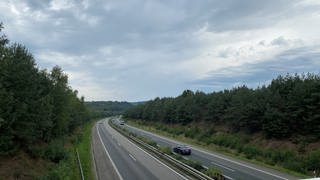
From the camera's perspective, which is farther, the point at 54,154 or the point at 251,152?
the point at 251,152

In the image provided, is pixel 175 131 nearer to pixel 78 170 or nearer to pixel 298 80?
pixel 298 80

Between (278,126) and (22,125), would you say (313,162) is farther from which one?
(22,125)

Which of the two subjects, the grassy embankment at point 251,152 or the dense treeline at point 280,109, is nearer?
the grassy embankment at point 251,152

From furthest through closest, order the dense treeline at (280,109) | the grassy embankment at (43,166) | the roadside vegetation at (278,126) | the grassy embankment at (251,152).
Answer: the dense treeline at (280,109)
the roadside vegetation at (278,126)
the grassy embankment at (251,152)
the grassy embankment at (43,166)

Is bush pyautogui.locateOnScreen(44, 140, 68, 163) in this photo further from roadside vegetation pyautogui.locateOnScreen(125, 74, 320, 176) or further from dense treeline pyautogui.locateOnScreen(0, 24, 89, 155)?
roadside vegetation pyautogui.locateOnScreen(125, 74, 320, 176)

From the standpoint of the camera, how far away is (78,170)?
33.0 meters

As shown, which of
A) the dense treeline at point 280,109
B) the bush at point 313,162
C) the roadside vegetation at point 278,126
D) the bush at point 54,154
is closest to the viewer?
the bush at point 313,162

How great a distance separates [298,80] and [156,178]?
2802 centimetres

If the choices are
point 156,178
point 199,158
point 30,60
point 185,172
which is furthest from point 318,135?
point 30,60

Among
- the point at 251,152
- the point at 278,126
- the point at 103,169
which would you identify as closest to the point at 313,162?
the point at 251,152

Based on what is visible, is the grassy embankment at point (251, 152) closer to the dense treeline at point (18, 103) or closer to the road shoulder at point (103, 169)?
the road shoulder at point (103, 169)

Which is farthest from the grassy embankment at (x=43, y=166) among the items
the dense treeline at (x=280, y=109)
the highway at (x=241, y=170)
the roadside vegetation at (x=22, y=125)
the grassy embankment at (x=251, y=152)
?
the dense treeline at (x=280, y=109)

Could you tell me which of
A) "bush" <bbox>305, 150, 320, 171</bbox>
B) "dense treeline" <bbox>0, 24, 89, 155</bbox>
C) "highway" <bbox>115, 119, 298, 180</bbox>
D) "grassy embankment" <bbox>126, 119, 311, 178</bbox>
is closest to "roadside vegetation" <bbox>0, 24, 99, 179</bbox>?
"dense treeline" <bbox>0, 24, 89, 155</bbox>

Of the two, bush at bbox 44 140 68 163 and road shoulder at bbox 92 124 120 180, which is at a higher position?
bush at bbox 44 140 68 163
